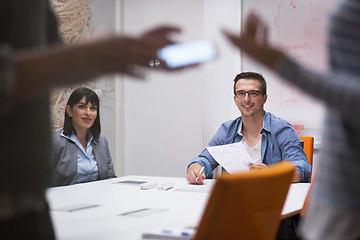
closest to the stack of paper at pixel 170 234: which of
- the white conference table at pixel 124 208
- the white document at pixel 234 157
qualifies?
the white conference table at pixel 124 208

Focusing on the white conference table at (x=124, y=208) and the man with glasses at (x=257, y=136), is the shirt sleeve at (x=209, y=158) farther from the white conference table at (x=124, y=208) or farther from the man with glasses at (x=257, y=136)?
the white conference table at (x=124, y=208)

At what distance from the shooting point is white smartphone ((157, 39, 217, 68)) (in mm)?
1045

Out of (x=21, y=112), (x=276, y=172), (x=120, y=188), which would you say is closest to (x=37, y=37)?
(x=21, y=112)

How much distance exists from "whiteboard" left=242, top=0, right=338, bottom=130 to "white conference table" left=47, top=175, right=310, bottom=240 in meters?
1.42

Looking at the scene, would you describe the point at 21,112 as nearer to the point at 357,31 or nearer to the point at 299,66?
the point at 299,66

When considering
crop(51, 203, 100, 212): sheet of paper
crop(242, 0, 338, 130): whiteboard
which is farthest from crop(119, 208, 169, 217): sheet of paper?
crop(242, 0, 338, 130): whiteboard

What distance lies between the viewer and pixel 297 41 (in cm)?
428

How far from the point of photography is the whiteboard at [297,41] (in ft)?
13.7

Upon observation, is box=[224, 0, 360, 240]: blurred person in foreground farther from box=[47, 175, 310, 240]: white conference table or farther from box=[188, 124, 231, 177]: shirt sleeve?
box=[188, 124, 231, 177]: shirt sleeve

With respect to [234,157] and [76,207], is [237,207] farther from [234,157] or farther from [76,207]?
[234,157]

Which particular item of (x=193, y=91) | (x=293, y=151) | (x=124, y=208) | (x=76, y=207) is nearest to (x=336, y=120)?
(x=124, y=208)

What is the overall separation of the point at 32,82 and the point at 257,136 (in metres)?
2.75

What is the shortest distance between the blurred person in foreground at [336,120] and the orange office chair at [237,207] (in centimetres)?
24

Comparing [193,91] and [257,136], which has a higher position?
[193,91]
